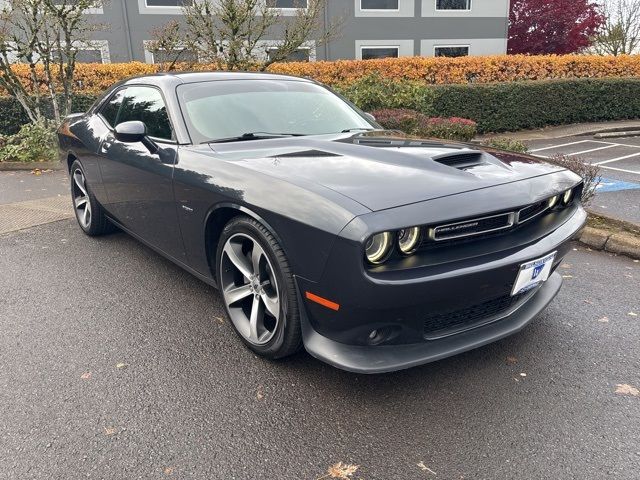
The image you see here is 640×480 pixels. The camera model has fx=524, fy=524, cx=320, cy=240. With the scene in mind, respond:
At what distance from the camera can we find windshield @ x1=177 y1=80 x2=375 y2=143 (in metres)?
3.39

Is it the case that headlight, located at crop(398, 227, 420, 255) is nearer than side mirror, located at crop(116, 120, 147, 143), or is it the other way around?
headlight, located at crop(398, 227, 420, 255)

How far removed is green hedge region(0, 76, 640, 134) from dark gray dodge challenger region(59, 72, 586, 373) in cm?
710

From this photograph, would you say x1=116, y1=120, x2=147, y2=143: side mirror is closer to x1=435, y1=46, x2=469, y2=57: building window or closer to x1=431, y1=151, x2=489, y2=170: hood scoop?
x1=431, y1=151, x2=489, y2=170: hood scoop

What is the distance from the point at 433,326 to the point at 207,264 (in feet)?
4.64

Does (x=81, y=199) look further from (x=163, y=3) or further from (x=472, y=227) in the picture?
(x=163, y=3)

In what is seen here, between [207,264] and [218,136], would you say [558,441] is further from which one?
[218,136]

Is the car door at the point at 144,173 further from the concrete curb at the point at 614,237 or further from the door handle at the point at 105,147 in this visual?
the concrete curb at the point at 614,237

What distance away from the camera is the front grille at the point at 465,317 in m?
2.38

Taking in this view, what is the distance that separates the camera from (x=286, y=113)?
12.0 feet

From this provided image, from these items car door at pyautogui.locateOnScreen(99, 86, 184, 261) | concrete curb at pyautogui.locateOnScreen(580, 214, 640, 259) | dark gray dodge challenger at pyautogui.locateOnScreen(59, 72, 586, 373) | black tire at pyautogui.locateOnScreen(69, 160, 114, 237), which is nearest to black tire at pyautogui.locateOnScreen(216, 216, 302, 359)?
dark gray dodge challenger at pyautogui.locateOnScreen(59, 72, 586, 373)

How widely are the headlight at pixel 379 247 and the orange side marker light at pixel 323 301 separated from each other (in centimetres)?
25


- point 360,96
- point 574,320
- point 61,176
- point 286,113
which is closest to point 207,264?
point 286,113

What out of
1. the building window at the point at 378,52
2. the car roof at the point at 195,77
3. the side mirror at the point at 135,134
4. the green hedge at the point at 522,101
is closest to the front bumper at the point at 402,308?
the side mirror at the point at 135,134

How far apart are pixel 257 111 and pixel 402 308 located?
194cm
